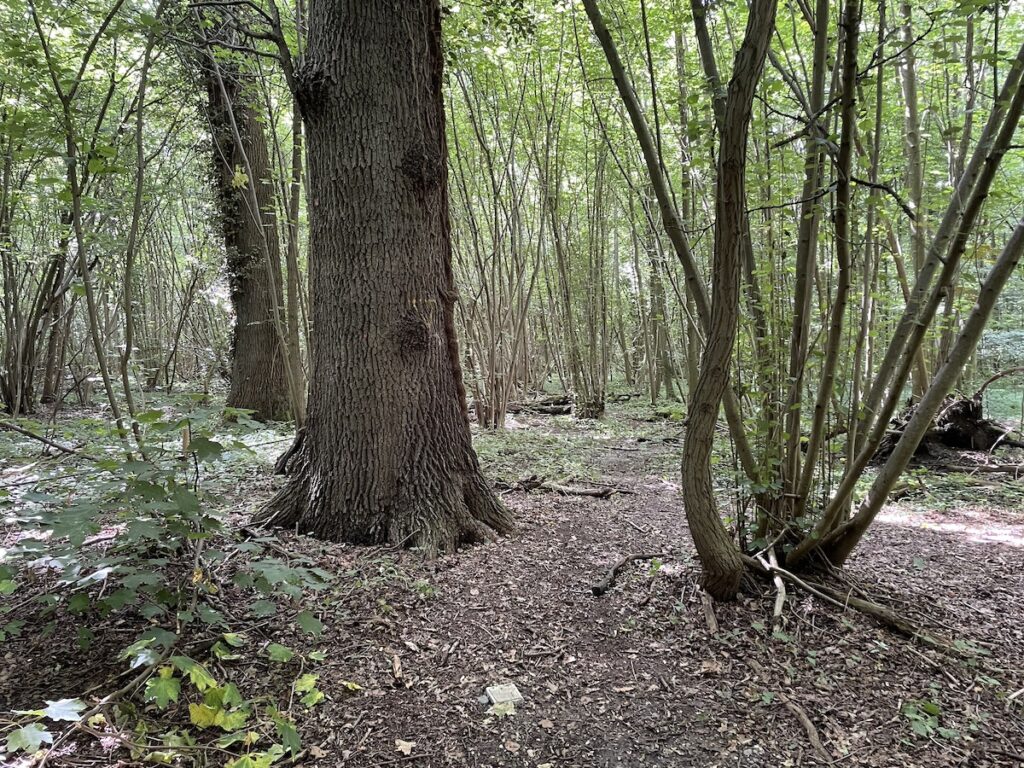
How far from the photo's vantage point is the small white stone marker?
1911mm

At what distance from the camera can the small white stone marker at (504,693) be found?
191 centimetres

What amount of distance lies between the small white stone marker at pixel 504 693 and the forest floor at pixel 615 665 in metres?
0.03

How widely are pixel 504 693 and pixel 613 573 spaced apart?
922mm

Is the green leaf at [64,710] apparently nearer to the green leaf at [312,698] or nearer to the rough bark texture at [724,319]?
the green leaf at [312,698]

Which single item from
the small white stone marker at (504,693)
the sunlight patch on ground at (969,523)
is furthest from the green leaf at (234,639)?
the sunlight patch on ground at (969,523)

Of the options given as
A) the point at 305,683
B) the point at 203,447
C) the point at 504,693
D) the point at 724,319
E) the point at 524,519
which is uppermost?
the point at 724,319

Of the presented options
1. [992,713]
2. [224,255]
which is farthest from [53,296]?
[992,713]

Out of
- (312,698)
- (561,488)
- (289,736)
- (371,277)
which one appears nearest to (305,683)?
(312,698)

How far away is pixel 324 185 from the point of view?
2914 mm

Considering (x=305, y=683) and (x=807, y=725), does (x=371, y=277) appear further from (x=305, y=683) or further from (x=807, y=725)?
(x=807, y=725)

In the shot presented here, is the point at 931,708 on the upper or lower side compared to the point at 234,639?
lower

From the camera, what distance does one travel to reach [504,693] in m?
1.95

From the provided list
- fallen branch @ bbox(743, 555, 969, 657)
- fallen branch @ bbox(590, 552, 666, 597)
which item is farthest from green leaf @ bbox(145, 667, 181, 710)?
fallen branch @ bbox(743, 555, 969, 657)

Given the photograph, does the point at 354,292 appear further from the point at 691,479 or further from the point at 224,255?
the point at 224,255
